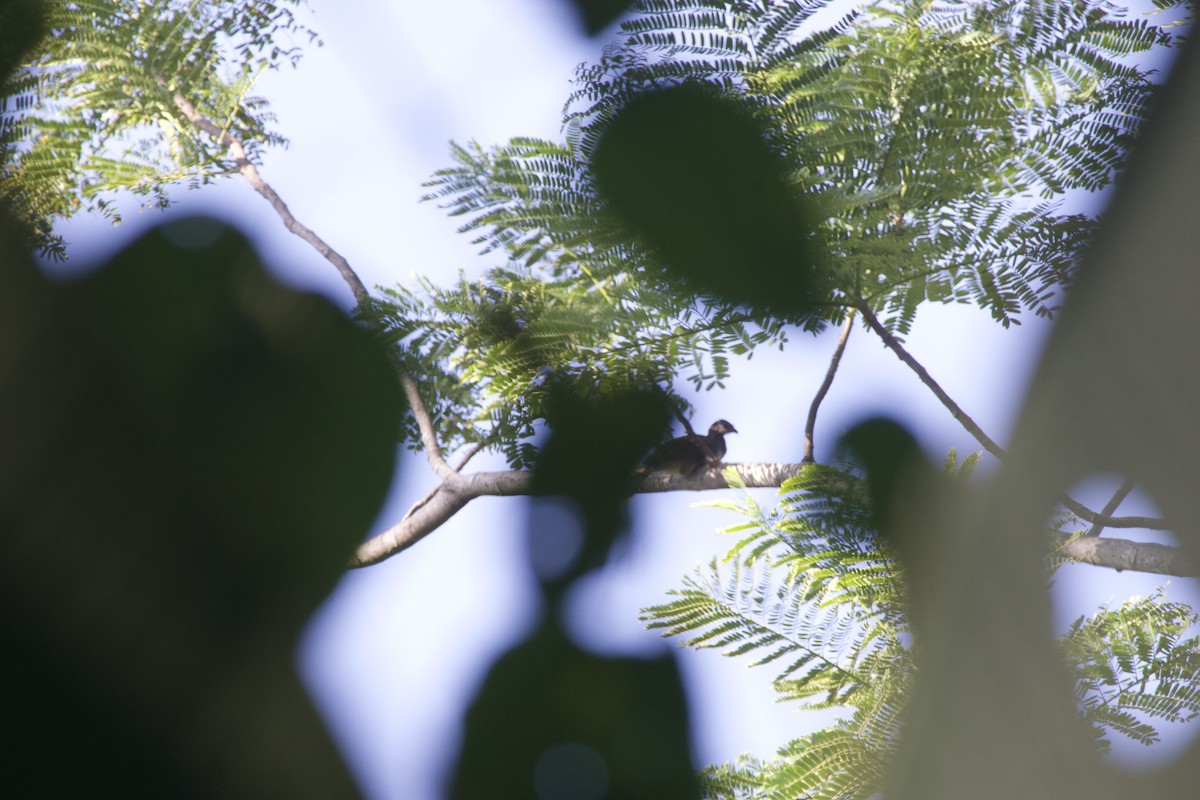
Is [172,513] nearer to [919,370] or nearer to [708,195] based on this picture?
[708,195]

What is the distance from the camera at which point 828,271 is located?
17.9 inches

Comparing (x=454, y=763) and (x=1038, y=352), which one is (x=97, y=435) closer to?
(x=454, y=763)

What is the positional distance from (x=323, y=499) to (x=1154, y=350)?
0.29 meters

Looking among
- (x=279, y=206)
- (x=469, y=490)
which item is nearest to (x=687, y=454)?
(x=469, y=490)

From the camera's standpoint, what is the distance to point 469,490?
106 centimetres

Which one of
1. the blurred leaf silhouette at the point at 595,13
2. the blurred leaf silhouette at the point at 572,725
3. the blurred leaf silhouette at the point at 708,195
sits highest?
the blurred leaf silhouette at the point at 595,13

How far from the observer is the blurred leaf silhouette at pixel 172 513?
9.8 inches

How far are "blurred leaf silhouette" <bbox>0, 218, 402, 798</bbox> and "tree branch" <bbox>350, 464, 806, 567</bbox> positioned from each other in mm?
34

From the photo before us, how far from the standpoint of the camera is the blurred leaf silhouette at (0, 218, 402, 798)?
9.8 inches

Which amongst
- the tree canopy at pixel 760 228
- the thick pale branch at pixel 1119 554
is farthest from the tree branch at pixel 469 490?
the thick pale branch at pixel 1119 554

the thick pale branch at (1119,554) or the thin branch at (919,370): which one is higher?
the thin branch at (919,370)


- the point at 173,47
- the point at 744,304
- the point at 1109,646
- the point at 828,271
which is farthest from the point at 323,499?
the point at 1109,646

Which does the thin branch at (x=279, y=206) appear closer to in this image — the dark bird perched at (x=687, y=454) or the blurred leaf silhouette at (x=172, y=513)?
the dark bird perched at (x=687, y=454)

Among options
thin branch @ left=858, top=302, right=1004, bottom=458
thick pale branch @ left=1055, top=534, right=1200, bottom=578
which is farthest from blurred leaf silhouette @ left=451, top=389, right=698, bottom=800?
thick pale branch @ left=1055, top=534, right=1200, bottom=578
